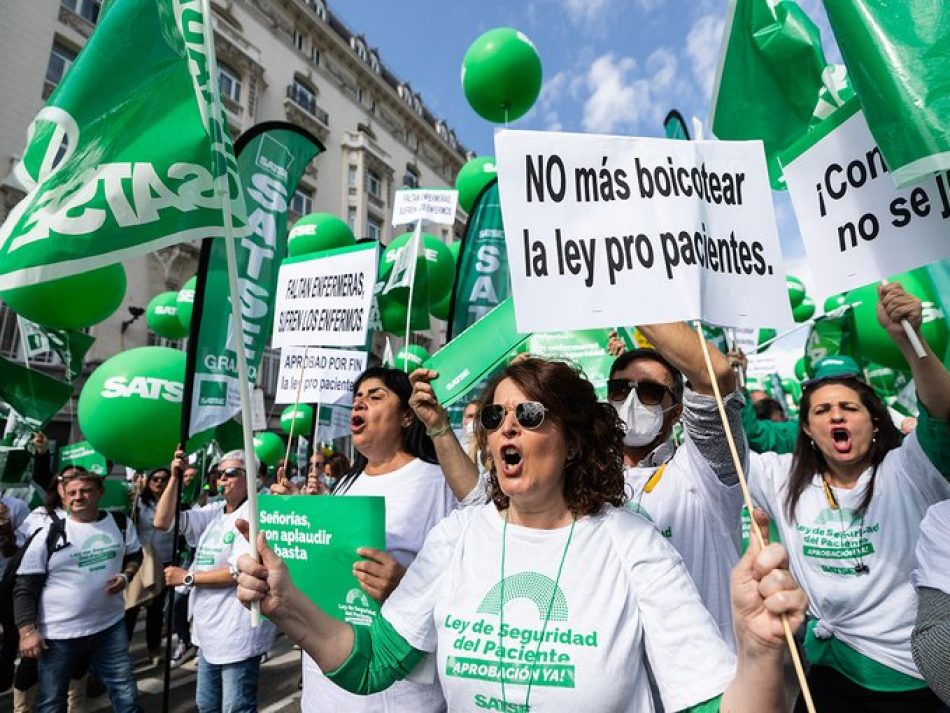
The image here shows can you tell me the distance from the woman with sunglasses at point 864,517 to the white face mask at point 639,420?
29.4 inches

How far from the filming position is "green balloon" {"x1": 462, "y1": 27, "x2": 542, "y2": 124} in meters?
5.97

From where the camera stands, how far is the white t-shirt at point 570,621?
1158 millimetres

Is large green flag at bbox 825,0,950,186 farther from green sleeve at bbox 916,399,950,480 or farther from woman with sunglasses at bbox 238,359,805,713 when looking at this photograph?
woman with sunglasses at bbox 238,359,805,713

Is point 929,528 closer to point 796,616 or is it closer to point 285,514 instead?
point 796,616

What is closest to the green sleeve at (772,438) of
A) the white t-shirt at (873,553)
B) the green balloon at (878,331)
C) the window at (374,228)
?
the white t-shirt at (873,553)

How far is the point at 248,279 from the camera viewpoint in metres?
4.39

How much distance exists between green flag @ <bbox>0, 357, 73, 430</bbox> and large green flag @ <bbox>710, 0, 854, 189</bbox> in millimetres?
5765

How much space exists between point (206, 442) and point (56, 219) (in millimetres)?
2806

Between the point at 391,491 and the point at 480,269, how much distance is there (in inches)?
152

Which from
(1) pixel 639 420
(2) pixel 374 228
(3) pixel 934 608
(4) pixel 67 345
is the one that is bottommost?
(3) pixel 934 608

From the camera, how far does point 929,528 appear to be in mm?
1364

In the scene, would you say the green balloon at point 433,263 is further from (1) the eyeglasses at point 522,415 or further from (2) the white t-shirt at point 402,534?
(1) the eyeglasses at point 522,415

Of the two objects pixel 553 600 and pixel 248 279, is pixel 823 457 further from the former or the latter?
pixel 248 279

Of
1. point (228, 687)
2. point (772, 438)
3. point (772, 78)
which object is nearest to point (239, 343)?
point (772, 78)
